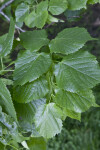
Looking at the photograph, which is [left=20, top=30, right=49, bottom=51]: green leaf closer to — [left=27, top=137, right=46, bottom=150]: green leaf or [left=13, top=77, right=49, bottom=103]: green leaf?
[left=13, top=77, right=49, bottom=103]: green leaf

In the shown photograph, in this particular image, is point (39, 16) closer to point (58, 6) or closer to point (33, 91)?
point (58, 6)

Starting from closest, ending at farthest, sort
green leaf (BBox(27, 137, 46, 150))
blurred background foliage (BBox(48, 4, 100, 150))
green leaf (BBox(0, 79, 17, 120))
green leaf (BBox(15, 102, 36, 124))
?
1. green leaf (BBox(0, 79, 17, 120))
2. green leaf (BBox(15, 102, 36, 124))
3. green leaf (BBox(27, 137, 46, 150))
4. blurred background foliage (BBox(48, 4, 100, 150))

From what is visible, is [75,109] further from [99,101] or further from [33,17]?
[99,101]

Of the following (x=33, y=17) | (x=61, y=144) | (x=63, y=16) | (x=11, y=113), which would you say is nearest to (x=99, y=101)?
(x=61, y=144)

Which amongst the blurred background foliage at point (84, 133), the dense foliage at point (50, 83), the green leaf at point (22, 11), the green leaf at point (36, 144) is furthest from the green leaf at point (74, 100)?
the blurred background foliage at point (84, 133)

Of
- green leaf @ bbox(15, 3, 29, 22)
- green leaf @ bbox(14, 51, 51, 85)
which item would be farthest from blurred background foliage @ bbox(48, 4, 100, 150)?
green leaf @ bbox(14, 51, 51, 85)

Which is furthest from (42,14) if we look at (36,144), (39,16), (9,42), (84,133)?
(84,133)
